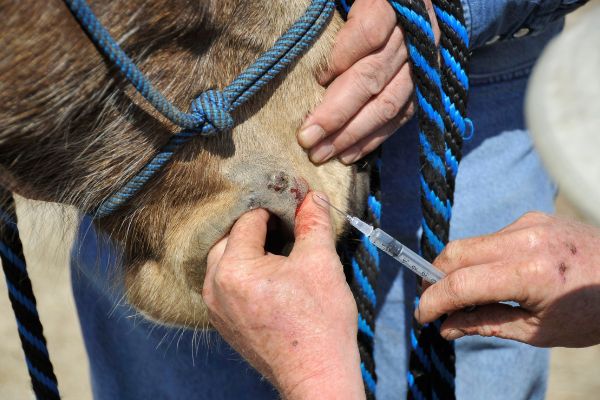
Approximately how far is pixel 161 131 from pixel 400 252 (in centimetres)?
39

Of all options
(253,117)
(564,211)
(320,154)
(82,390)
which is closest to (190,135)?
(253,117)

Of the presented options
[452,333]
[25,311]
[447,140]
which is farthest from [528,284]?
[25,311]

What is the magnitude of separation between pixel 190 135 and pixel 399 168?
18.9 inches

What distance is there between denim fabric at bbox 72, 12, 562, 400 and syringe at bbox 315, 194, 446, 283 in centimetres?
24

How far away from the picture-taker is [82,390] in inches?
109

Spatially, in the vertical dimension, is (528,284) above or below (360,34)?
below

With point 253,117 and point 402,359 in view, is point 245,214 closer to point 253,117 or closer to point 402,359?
point 253,117

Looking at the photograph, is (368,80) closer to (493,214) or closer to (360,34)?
(360,34)

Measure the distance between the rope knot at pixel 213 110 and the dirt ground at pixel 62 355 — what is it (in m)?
1.55

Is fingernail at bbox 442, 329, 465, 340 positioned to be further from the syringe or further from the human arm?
the human arm

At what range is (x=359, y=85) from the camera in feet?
3.42

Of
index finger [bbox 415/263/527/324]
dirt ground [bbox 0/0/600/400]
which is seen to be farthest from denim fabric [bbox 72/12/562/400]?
dirt ground [bbox 0/0/600/400]

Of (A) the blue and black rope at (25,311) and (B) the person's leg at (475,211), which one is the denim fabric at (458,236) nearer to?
(B) the person's leg at (475,211)

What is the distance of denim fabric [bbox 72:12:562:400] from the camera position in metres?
1.32
